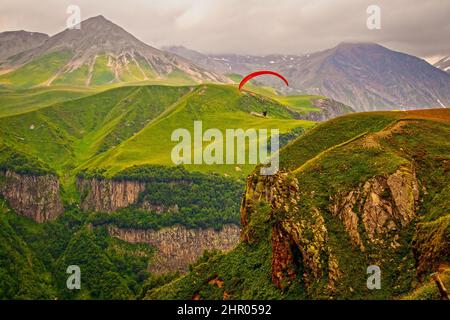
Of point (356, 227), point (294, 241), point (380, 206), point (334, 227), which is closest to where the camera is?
point (356, 227)

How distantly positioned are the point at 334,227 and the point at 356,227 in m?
2.99

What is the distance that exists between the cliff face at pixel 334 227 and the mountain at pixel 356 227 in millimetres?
135

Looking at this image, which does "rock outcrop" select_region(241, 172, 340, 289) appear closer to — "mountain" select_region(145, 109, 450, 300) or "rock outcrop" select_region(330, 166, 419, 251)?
"mountain" select_region(145, 109, 450, 300)

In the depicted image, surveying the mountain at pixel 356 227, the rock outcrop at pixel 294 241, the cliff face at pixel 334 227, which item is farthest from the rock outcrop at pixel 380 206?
the rock outcrop at pixel 294 241

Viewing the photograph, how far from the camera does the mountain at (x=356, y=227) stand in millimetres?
66938

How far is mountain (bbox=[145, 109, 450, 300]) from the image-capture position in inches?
2635

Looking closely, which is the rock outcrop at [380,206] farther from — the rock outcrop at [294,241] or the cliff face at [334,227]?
the rock outcrop at [294,241]

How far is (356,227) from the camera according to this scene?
74.8 meters

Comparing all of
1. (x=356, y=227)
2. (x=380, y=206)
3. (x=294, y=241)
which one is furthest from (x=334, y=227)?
(x=380, y=206)

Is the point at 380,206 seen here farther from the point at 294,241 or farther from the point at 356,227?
the point at 294,241

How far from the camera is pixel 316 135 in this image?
11112 cm

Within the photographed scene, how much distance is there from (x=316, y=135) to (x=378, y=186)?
35.0 m
